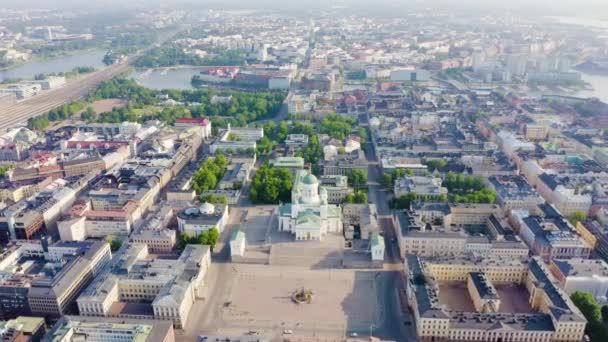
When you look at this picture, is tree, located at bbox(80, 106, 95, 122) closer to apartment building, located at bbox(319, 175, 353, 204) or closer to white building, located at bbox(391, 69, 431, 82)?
apartment building, located at bbox(319, 175, 353, 204)

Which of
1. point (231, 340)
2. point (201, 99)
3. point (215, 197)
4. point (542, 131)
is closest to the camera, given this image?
point (231, 340)

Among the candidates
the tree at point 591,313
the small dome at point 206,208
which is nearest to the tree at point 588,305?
the tree at point 591,313

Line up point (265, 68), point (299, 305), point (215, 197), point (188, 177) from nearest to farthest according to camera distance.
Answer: point (299, 305) → point (215, 197) → point (188, 177) → point (265, 68)

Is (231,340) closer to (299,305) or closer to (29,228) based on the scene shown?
(299,305)

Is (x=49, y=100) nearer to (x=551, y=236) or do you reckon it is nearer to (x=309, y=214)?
(x=309, y=214)

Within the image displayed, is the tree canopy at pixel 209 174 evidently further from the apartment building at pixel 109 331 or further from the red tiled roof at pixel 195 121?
the apartment building at pixel 109 331

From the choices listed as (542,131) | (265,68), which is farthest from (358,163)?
(265,68)
